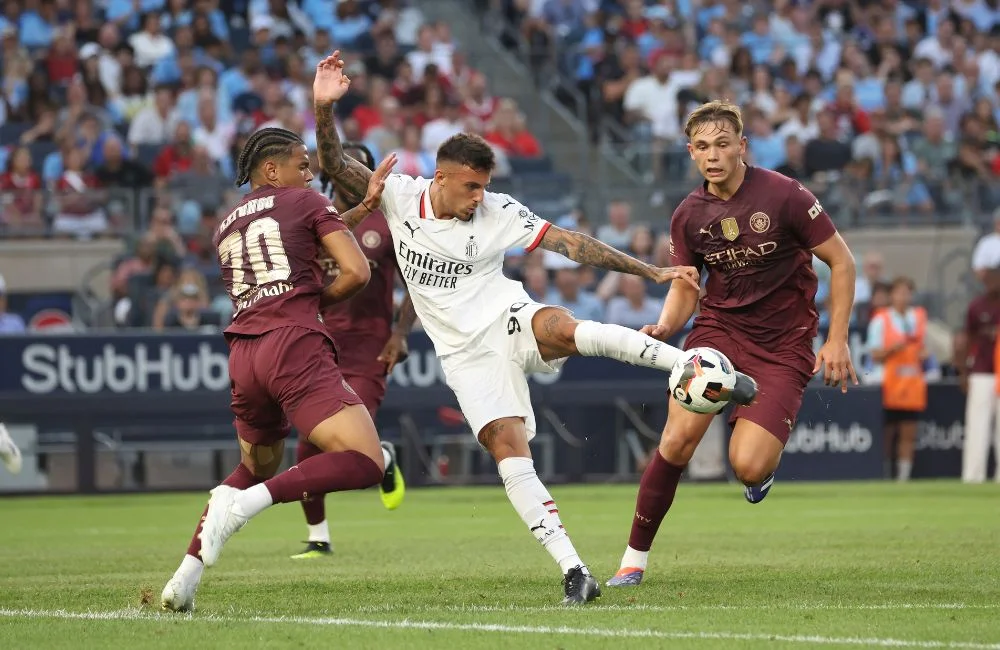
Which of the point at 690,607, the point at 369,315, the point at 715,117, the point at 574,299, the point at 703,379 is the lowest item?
the point at 690,607

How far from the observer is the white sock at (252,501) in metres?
7.44

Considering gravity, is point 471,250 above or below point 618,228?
below

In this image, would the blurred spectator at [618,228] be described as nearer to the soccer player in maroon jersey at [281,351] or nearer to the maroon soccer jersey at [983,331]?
the maroon soccer jersey at [983,331]

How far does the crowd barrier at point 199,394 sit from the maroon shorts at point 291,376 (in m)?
10.5

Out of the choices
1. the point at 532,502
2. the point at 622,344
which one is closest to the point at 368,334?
the point at 532,502

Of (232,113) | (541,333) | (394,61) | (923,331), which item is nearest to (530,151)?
(394,61)

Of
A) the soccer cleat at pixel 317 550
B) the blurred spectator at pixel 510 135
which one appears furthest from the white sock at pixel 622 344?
the blurred spectator at pixel 510 135

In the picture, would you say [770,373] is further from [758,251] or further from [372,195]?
[372,195]

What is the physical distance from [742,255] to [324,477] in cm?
261

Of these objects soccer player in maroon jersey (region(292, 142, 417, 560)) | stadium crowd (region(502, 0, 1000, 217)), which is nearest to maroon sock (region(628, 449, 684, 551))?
soccer player in maroon jersey (region(292, 142, 417, 560))

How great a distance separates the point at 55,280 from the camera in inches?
806

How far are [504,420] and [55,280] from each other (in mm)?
13476

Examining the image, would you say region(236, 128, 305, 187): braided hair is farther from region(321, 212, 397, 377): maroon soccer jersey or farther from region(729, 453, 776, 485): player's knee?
region(321, 212, 397, 377): maroon soccer jersey

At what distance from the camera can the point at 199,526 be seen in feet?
24.9
